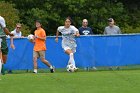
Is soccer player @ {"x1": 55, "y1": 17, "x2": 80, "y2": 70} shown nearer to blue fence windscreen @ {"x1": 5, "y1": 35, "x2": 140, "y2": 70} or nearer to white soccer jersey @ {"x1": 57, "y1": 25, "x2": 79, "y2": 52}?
white soccer jersey @ {"x1": 57, "y1": 25, "x2": 79, "y2": 52}

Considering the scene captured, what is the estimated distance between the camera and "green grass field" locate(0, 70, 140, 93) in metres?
12.0

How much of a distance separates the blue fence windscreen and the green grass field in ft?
13.7

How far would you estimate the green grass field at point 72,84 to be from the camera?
1204 cm

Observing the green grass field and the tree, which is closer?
the green grass field

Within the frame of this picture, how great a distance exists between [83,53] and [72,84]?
6438mm

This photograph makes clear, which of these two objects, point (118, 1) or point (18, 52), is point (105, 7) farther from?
point (18, 52)

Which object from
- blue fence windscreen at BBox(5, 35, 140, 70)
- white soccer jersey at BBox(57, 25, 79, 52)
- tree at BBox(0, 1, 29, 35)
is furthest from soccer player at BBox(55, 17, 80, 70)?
tree at BBox(0, 1, 29, 35)

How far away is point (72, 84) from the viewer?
1313cm

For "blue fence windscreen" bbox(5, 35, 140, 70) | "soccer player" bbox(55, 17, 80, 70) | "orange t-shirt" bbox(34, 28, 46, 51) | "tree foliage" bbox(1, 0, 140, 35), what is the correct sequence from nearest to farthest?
"soccer player" bbox(55, 17, 80, 70), "orange t-shirt" bbox(34, 28, 46, 51), "blue fence windscreen" bbox(5, 35, 140, 70), "tree foliage" bbox(1, 0, 140, 35)

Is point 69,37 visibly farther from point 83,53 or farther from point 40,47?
point 83,53

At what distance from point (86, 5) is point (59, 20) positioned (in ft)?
6.59

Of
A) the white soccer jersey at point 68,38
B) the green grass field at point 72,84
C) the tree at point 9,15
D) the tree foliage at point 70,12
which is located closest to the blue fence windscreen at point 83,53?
the white soccer jersey at point 68,38

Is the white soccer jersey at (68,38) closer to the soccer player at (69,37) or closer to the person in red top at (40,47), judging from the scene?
the soccer player at (69,37)

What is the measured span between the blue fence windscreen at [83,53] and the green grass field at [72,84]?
416cm
